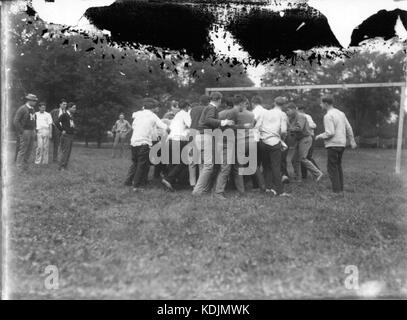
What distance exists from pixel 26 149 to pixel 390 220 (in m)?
6.66

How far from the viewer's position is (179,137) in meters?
7.61

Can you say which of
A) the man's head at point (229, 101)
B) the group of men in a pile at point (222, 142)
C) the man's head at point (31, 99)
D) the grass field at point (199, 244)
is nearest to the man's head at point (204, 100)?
the group of men in a pile at point (222, 142)

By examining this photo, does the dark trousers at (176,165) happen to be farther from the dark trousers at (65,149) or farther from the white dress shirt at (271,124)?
the dark trousers at (65,149)

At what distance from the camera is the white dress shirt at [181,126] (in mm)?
7582

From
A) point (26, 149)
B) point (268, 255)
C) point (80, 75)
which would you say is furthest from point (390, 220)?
point (26, 149)

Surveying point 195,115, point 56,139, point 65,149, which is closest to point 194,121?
point 195,115

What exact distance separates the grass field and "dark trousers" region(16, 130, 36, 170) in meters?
0.80

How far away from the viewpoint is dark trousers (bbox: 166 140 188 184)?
746cm

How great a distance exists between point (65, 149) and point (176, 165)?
2.75 meters

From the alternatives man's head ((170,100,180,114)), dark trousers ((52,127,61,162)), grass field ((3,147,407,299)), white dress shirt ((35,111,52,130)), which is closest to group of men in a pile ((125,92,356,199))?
man's head ((170,100,180,114))

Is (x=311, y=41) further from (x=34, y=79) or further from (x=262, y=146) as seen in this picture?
(x=34, y=79)

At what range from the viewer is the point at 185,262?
4.22 metres

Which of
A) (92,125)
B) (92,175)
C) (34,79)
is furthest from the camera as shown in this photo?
(92,175)
